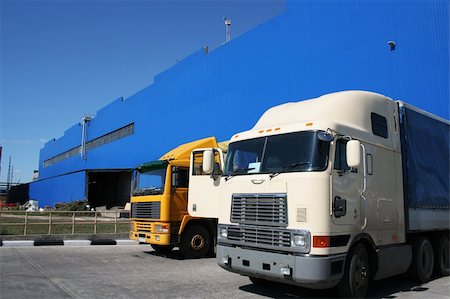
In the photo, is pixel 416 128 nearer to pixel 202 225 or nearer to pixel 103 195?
pixel 202 225

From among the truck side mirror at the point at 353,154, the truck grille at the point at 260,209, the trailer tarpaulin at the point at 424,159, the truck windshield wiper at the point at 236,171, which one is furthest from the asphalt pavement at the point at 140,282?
the truck side mirror at the point at 353,154

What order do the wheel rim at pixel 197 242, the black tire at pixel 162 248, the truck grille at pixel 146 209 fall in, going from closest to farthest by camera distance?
the truck grille at pixel 146 209, the wheel rim at pixel 197 242, the black tire at pixel 162 248

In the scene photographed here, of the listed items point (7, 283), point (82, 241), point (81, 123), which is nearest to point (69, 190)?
point (81, 123)

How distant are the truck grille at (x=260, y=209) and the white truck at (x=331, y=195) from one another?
0.05ft

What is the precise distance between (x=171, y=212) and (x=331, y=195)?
20.0 ft

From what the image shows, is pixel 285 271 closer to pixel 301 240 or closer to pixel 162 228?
pixel 301 240

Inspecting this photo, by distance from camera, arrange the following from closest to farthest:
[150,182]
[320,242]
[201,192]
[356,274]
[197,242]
Answer: [320,242], [356,274], [201,192], [197,242], [150,182]

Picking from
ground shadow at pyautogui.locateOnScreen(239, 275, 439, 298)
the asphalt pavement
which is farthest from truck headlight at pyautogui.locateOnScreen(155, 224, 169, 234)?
ground shadow at pyautogui.locateOnScreen(239, 275, 439, 298)

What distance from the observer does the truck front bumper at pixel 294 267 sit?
5910mm

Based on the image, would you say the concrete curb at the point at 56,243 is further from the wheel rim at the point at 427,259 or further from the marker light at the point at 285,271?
the wheel rim at the point at 427,259

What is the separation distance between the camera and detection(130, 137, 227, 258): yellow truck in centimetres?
1135

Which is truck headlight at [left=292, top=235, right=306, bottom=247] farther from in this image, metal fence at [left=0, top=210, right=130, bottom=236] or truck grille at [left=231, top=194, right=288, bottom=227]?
metal fence at [left=0, top=210, right=130, bottom=236]

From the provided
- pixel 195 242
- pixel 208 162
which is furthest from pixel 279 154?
pixel 195 242

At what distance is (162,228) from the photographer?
11.3m
